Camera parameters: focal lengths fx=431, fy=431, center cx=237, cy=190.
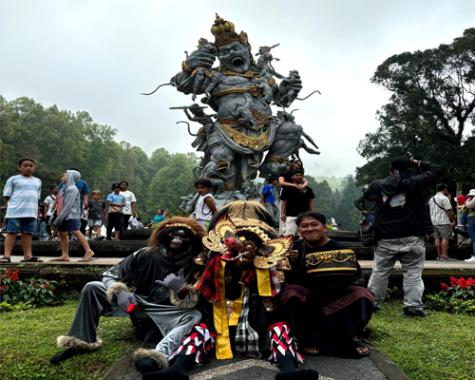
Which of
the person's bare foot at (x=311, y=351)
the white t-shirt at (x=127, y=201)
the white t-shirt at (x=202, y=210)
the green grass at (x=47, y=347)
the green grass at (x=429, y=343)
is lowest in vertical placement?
the green grass at (x=429, y=343)

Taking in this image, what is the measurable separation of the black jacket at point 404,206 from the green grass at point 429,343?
915 millimetres

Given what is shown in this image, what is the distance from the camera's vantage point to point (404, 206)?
15.0 feet

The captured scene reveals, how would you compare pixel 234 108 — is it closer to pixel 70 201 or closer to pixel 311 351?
pixel 70 201

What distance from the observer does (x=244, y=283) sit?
3.35m

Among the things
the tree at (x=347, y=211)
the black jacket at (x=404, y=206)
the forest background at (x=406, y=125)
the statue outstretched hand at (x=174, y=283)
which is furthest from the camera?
the tree at (x=347, y=211)

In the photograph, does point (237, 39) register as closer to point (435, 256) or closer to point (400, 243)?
point (435, 256)

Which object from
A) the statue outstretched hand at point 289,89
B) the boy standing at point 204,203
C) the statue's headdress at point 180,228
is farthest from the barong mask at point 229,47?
the statue's headdress at point 180,228

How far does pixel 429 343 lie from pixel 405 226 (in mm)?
1205

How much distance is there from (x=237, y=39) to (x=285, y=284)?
9.43 meters

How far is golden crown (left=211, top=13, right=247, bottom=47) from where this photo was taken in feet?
37.5

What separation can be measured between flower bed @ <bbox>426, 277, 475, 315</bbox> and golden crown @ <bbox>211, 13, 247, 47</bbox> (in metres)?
8.49

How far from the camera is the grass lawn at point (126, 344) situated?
10.3 ft

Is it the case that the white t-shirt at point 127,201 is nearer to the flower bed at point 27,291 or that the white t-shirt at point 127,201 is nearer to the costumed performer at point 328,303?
the flower bed at point 27,291

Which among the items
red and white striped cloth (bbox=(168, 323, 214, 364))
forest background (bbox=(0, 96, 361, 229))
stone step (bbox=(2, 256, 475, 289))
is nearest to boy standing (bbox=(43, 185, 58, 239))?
stone step (bbox=(2, 256, 475, 289))
